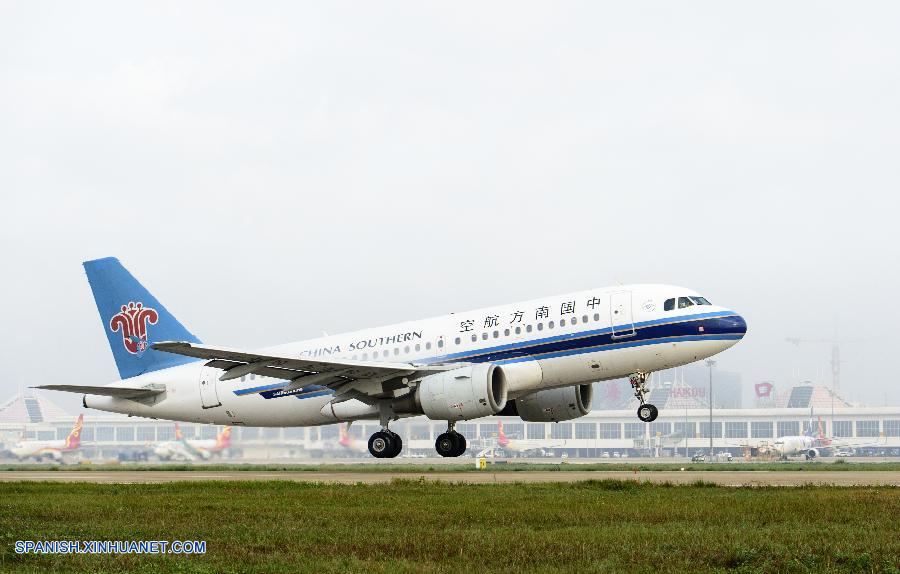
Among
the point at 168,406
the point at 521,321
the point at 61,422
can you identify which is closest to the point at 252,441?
the point at 168,406

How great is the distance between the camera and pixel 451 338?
124 feet

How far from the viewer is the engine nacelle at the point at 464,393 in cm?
3469

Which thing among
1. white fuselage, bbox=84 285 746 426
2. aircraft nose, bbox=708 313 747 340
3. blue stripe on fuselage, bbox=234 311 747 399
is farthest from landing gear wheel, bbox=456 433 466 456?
aircraft nose, bbox=708 313 747 340

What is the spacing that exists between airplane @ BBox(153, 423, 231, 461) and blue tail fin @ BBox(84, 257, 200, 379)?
8.48 metres

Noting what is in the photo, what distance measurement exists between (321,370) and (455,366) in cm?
450

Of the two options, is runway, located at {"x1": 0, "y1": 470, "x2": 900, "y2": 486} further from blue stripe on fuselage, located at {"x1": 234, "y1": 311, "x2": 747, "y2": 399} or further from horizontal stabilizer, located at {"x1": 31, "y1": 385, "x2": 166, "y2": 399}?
horizontal stabilizer, located at {"x1": 31, "y1": 385, "x2": 166, "y2": 399}

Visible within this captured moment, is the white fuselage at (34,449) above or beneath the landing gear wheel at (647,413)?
beneath

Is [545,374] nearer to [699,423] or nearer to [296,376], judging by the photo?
[296,376]

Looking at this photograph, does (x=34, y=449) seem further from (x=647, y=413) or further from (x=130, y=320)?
(x=647, y=413)

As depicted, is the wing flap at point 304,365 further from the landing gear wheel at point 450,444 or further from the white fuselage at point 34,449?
the white fuselage at point 34,449

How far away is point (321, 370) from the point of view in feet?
119

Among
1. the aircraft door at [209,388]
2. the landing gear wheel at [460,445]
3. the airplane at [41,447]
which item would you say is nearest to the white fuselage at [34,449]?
the airplane at [41,447]

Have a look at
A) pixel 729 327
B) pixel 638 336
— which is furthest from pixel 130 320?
pixel 729 327

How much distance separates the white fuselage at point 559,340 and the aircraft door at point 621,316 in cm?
3
